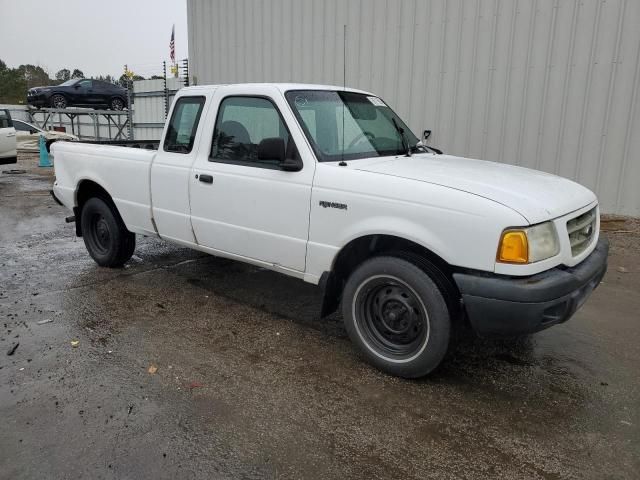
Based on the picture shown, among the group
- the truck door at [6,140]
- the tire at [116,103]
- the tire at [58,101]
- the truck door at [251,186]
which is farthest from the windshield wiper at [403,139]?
the tire at [58,101]

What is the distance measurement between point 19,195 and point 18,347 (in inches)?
328

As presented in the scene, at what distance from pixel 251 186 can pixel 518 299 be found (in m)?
2.17

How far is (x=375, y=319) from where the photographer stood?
3.60 metres

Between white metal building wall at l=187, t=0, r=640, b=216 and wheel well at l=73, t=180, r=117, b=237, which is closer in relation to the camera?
wheel well at l=73, t=180, r=117, b=237

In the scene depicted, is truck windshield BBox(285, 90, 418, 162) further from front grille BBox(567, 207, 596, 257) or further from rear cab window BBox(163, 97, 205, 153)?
front grille BBox(567, 207, 596, 257)

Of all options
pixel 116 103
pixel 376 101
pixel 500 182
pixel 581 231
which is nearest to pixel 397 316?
pixel 500 182

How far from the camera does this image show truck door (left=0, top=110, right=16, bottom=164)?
44.6ft

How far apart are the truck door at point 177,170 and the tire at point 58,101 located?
914 inches

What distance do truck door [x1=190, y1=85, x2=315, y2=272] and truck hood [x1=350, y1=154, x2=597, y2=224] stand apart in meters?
0.56

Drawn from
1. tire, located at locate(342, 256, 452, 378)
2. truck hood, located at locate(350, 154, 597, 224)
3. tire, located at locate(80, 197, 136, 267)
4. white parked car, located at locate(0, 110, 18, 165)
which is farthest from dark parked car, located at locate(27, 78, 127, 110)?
tire, located at locate(342, 256, 452, 378)

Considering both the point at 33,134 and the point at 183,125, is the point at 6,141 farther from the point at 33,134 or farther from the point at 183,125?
the point at 183,125

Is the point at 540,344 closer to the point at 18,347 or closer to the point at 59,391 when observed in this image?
the point at 59,391

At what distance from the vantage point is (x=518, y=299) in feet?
9.51

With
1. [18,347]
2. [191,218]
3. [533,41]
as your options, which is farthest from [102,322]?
[533,41]
